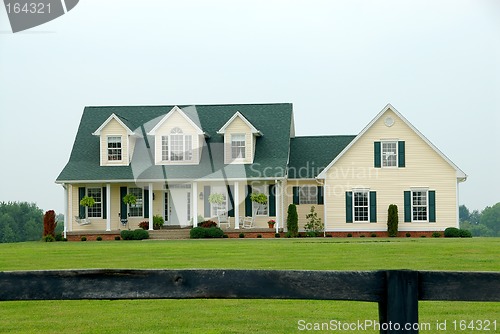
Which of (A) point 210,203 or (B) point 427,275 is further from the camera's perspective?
(A) point 210,203

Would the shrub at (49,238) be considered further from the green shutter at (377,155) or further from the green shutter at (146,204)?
the green shutter at (377,155)

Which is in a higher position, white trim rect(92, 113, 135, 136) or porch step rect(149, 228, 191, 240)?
white trim rect(92, 113, 135, 136)

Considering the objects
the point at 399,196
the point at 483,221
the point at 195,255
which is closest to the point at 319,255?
the point at 195,255

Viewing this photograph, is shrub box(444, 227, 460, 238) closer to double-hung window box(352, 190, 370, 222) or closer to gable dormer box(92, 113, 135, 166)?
double-hung window box(352, 190, 370, 222)

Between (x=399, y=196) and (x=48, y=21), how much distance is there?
63.4ft


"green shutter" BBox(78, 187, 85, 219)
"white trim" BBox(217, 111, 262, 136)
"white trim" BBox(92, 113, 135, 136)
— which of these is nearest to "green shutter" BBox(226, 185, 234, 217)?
"white trim" BBox(217, 111, 262, 136)

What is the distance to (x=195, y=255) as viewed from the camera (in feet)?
62.3

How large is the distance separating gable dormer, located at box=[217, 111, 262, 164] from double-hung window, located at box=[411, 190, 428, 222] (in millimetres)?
8615

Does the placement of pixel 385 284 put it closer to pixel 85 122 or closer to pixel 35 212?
pixel 85 122

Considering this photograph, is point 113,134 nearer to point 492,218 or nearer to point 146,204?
point 146,204

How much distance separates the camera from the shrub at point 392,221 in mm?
35969

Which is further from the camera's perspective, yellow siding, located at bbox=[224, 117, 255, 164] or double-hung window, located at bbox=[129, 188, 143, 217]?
double-hung window, located at bbox=[129, 188, 143, 217]

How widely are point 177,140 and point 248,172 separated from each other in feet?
14.6

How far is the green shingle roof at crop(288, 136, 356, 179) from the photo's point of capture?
39344mm
